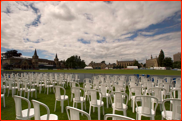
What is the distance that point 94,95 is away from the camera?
3.85 meters

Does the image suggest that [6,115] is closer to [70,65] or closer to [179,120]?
[179,120]

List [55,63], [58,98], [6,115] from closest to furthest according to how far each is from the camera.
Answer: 1. [6,115]
2. [58,98]
3. [55,63]

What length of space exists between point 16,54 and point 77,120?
124m

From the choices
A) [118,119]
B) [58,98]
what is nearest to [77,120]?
[118,119]

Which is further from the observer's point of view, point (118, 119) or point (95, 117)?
point (95, 117)

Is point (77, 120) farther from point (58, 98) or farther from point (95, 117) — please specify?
point (58, 98)

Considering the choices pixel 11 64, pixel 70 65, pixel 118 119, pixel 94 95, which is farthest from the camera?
pixel 70 65

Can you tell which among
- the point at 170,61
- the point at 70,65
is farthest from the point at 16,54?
the point at 170,61

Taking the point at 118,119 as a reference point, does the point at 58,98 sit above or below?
below

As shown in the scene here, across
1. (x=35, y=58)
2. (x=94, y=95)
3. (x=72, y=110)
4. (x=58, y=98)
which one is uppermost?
(x=35, y=58)

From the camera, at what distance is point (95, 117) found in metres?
4.07

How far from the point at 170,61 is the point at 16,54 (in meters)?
144

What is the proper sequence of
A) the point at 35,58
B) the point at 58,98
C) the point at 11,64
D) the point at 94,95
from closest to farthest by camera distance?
1. the point at 94,95
2. the point at 58,98
3. the point at 11,64
4. the point at 35,58

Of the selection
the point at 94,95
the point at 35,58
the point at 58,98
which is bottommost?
the point at 58,98
